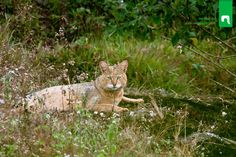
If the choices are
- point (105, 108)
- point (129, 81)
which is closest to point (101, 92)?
point (105, 108)

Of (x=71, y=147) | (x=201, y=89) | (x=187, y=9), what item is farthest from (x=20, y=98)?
(x=201, y=89)

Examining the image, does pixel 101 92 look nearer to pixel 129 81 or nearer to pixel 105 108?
pixel 105 108

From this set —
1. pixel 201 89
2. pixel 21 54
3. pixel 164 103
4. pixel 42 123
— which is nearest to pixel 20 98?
pixel 42 123

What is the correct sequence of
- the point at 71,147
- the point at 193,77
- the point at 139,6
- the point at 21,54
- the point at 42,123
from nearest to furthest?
the point at 71,147 → the point at 42,123 → the point at 139,6 → the point at 21,54 → the point at 193,77

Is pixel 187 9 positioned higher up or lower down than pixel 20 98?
higher up

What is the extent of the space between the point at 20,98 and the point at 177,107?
1.83 m

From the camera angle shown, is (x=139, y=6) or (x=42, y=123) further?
(x=139, y=6)

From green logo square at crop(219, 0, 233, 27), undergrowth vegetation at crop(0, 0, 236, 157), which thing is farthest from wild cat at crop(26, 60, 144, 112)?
green logo square at crop(219, 0, 233, 27)

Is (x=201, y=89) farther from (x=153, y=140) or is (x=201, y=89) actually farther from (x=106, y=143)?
(x=106, y=143)

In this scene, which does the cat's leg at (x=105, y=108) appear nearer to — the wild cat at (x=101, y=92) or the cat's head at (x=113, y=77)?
the wild cat at (x=101, y=92)

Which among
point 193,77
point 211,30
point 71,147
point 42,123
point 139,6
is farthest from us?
point 193,77

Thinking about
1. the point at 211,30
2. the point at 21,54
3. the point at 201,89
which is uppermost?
the point at 211,30

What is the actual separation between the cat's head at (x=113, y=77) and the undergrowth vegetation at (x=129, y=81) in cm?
20

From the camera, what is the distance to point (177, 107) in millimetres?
6832
